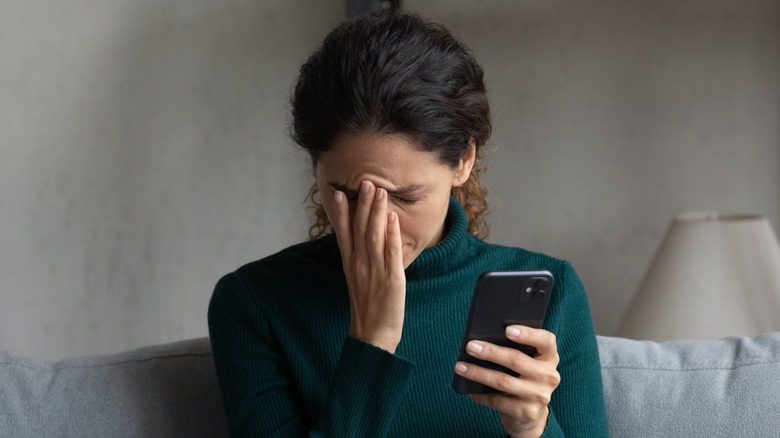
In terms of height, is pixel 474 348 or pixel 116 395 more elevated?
pixel 474 348

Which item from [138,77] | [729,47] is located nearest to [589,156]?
[729,47]

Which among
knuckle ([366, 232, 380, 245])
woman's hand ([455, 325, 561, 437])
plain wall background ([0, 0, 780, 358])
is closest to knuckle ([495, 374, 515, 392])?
woman's hand ([455, 325, 561, 437])

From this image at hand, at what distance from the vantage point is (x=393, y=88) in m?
1.26

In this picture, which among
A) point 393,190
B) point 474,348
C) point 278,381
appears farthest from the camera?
point 278,381

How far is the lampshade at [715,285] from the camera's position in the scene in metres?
2.00

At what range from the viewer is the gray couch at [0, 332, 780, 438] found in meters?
1.47

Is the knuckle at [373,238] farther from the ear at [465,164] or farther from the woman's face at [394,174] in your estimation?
the ear at [465,164]

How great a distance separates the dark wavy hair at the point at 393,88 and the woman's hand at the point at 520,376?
0.27m

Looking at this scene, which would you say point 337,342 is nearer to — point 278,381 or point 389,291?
point 278,381

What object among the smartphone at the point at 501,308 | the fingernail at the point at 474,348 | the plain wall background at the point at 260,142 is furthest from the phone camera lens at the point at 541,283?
the plain wall background at the point at 260,142

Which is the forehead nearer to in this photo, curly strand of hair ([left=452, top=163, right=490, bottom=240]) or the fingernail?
the fingernail

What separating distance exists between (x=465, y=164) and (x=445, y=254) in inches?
5.5

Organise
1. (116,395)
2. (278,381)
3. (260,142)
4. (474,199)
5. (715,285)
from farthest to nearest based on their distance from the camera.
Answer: (260,142) → (715,285) → (474,199) → (116,395) → (278,381)

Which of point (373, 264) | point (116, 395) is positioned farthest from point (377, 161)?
point (116, 395)
